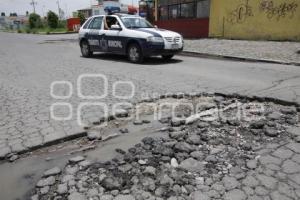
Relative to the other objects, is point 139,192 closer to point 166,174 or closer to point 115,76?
point 166,174

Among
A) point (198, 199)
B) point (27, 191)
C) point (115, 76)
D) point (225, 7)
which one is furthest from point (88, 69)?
point (225, 7)

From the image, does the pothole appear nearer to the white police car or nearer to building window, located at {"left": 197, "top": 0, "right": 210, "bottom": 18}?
the white police car

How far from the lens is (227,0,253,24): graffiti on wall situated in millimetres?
17594

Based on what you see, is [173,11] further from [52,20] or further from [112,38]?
[52,20]

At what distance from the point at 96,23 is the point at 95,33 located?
42cm

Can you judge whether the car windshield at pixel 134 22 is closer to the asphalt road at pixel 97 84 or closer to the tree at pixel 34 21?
the asphalt road at pixel 97 84

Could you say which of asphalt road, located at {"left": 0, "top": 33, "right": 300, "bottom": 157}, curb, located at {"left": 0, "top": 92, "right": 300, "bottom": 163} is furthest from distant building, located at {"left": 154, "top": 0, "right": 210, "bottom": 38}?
curb, located at {"left": 0, "top": 92, "right": 300, "bottom": 163}

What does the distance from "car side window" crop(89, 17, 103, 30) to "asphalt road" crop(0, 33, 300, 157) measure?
1860 mm

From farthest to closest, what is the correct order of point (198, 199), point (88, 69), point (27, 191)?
point (88, 69), point (27, 191), point (198, 199)

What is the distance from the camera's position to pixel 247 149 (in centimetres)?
386

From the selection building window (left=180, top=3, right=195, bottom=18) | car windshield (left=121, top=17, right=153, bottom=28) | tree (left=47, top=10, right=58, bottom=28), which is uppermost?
tree (left=47, top=10, right=58, bottom=28)

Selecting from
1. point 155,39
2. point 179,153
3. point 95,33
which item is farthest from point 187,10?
point 179,153

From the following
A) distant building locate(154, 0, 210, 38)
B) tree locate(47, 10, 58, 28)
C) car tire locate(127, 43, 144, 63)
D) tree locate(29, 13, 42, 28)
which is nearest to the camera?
car tire locate(127, 43, 144, 63)

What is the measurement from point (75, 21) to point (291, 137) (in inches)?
1897
